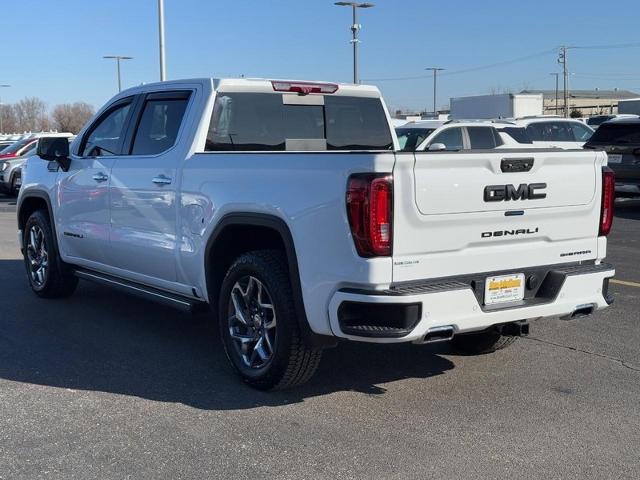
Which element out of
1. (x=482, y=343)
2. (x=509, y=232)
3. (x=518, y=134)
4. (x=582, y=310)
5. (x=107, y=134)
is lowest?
(x=482, y=343)

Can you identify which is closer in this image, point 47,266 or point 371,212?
point 371,212

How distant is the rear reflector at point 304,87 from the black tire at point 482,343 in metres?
2.31

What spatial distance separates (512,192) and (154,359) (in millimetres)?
2865

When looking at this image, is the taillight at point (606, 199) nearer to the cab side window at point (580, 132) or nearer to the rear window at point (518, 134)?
the rear window at point (518, 134)

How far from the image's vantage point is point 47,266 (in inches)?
305

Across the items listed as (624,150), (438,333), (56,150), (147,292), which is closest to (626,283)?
(438,333)

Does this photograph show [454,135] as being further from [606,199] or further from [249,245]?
[249,245]

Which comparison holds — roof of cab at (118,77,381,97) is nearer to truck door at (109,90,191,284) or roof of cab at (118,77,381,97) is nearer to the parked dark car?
truck door at (109,90,191,284)

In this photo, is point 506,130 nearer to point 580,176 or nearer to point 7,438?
point 580,176

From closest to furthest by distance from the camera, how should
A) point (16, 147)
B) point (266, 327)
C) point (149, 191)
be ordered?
point (266, 327)
point (149, 191)
point (16, 147)

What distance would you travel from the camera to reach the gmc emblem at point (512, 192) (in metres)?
4.48

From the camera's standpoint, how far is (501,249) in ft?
15.1

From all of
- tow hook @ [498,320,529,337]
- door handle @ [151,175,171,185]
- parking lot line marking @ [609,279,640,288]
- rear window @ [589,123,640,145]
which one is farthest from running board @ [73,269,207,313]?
rear window @ [589,123,640,145]

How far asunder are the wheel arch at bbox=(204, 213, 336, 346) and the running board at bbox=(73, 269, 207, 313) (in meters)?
0.18
